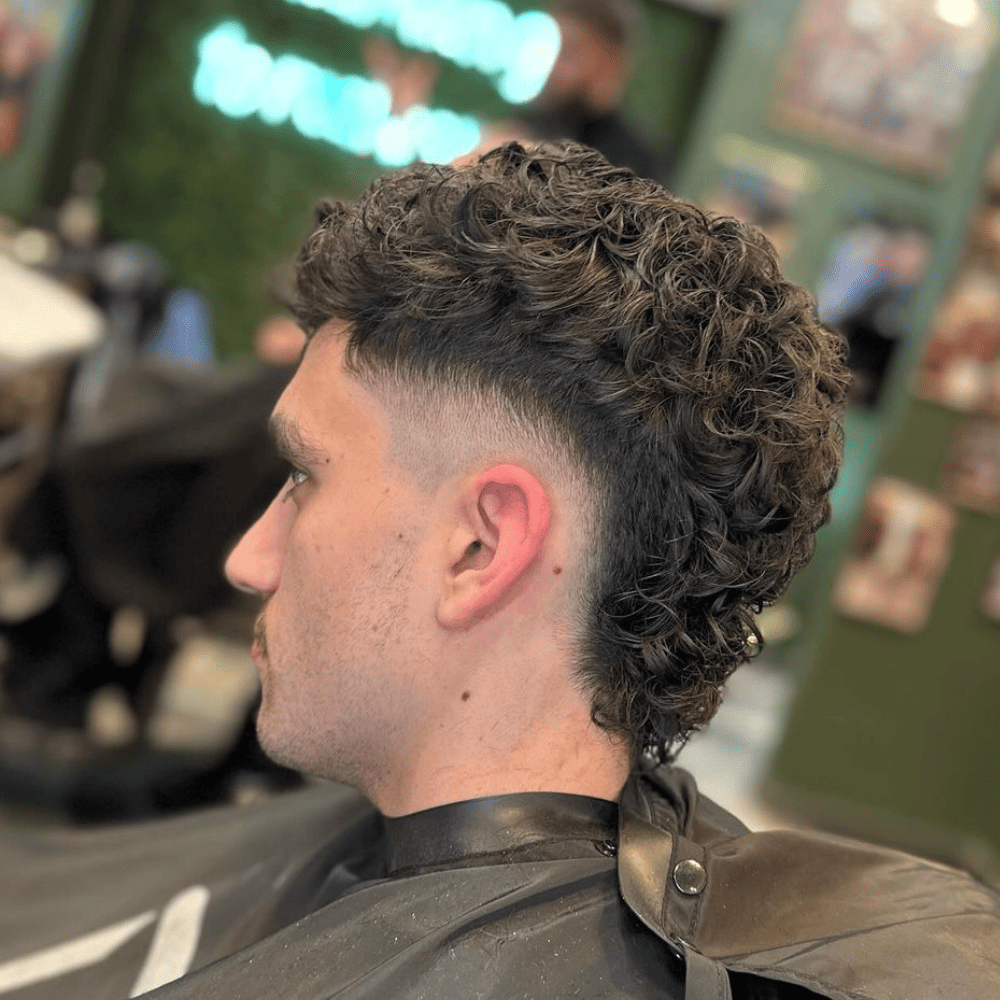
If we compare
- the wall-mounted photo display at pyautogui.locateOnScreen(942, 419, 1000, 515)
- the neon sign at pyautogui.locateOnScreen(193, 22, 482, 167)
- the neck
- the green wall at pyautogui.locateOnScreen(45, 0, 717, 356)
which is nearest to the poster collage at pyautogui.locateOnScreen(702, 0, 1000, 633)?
the wall-mounted photo display at pyautogui.locateOnScreen(942, 419, 1000, 515)

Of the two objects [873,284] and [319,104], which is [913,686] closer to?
[873,284]

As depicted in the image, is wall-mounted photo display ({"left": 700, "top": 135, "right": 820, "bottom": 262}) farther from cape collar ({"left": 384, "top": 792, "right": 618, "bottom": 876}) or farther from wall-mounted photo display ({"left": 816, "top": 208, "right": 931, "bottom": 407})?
cape collar ({"left": 384, "top": 792, "right": 618, "bottom": 876})

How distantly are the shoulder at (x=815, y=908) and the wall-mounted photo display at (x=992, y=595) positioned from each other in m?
2.52

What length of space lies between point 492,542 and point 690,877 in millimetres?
285

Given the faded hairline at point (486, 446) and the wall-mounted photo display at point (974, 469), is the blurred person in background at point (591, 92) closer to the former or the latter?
the wall-mounted photo display at point (974, 469)

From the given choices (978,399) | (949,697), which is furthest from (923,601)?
(978,399)

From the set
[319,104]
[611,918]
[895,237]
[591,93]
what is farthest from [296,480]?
[319,104]

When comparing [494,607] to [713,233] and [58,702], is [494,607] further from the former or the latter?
[58,702]

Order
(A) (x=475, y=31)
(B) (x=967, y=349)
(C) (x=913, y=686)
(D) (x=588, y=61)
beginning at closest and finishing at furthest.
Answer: (D) (x=588, y=61), (B) (x=967, y=349), (C) (x=913, y=686), (A) (x=475, y=31)

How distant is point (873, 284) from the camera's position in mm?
3660

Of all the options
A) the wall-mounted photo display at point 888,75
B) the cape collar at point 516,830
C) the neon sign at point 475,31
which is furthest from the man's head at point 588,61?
the neon sign at point 475,31

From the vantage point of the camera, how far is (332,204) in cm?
110

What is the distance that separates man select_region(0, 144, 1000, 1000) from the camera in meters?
0.91

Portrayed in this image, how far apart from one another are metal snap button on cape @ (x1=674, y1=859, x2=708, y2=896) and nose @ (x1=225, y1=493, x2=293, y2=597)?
40cm
